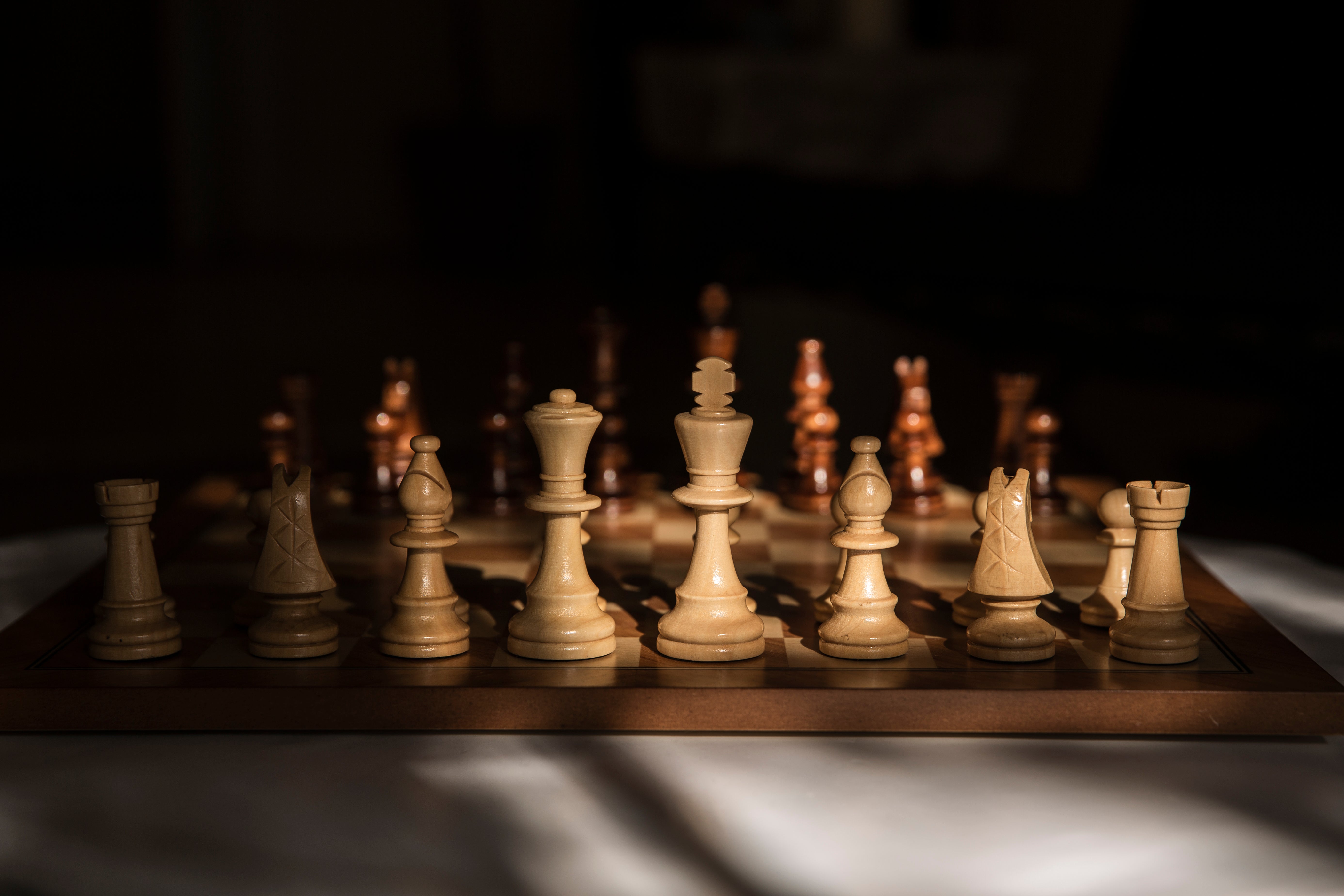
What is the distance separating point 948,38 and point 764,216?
4.16 feet

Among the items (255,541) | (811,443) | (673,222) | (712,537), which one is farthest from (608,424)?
(673,222)

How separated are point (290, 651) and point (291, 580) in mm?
70

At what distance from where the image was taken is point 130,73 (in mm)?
5000

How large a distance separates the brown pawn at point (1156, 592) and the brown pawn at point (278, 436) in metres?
1.26

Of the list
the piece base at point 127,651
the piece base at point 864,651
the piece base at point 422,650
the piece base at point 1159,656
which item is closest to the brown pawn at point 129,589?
the piece base at point 127,651

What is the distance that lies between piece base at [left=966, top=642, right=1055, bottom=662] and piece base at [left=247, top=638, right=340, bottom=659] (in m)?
0.65

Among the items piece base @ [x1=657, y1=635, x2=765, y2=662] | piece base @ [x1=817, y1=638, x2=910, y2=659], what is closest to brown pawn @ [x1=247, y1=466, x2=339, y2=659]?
piece base @ [x1=657, y1=635, x2=765, y2=662]

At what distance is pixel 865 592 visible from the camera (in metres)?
1.29

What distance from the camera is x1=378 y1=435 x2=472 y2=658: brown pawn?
1281 mm

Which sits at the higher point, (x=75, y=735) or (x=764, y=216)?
(x=764, y=216)

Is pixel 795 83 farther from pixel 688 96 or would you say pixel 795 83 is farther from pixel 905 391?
pixel 905 391

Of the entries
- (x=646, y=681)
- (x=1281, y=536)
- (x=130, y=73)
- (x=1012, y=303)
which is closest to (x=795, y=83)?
(x=1012, y=303)

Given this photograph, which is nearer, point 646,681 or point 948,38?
point 646,681

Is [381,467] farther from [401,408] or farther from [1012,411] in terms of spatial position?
[1012,411]
